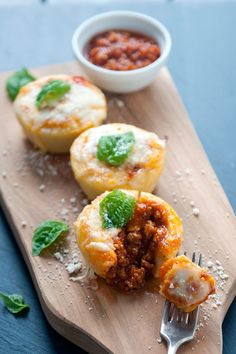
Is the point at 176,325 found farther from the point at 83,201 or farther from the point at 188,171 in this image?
the point at 188,171

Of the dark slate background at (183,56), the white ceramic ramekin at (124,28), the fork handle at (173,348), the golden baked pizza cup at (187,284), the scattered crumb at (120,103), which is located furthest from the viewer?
the scattered crumb at (120,103)

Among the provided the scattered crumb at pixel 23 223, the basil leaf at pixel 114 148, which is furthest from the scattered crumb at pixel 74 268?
the basil leaf at pixel 114 148

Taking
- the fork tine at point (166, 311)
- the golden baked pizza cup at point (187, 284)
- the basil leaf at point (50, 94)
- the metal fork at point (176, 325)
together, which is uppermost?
the basil leaf at point (50, 94)

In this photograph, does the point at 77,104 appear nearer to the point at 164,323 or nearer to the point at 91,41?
the point at 91,41

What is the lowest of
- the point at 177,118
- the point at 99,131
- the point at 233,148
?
the point at 233,148

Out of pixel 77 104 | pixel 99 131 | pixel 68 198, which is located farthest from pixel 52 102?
pixel 68 198

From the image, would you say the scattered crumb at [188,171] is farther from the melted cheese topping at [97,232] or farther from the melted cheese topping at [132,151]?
the melted cheese topping at [97,232]
